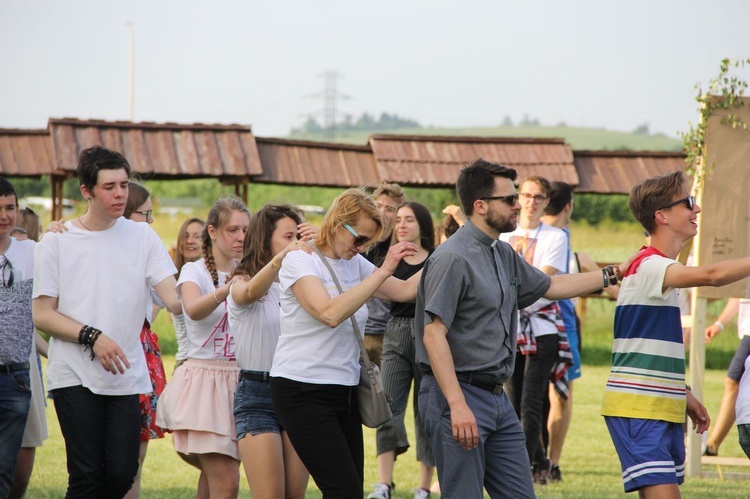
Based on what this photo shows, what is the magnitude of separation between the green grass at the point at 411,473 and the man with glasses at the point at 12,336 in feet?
5.16

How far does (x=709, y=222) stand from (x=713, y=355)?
10717 mm

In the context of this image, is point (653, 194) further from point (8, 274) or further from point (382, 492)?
point (8, 274)

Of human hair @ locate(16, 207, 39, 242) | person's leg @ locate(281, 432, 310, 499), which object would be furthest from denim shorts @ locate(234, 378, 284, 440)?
human hair @ locate(16, 207, 39, 242)

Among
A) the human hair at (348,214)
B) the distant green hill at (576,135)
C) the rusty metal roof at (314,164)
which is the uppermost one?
the distant green hill at (576,135)

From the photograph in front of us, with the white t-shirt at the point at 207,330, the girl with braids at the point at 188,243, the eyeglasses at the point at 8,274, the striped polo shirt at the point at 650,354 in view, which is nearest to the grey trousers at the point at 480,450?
the striped polo shirt at the point at 650,354

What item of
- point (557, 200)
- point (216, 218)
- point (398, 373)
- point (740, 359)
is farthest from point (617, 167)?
point (216, 218)

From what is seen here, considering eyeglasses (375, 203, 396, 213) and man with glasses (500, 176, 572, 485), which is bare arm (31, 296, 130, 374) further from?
man with glasses (500, 176, 572, 485)

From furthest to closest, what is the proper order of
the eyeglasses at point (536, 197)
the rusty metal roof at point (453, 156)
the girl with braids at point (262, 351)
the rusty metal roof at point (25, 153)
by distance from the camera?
1. the rusty metal roof at point (453, 156)
2. the rusty metal roof at point (25, 153)
3. the eyeglasses at point (536, 197)
4. the girl with braids at point (262, 351)

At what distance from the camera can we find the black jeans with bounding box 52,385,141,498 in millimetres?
4340

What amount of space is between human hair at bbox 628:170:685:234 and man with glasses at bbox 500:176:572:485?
2.51 m

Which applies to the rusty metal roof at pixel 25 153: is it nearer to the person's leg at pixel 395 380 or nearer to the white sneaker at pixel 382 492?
the person's leg at pixel 395 380

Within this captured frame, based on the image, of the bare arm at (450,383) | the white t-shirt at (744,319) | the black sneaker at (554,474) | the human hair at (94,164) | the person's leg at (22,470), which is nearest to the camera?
the bare arm at (450,383)

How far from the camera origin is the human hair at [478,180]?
412 centimetres

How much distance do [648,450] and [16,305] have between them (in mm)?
3378
